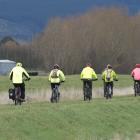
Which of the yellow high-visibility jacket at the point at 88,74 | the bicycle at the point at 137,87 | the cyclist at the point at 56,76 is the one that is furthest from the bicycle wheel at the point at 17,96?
the bicycle at the point at 137,87

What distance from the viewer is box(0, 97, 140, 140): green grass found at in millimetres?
20125

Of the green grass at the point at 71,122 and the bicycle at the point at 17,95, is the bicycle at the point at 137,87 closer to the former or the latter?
the green grass at the point at 71,122

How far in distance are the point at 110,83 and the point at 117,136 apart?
1264 cm

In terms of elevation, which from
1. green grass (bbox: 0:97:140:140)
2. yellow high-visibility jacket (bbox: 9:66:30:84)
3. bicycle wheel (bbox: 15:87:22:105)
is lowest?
green grass (bbox: 0:97:140:140)

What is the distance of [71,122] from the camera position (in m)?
23.1

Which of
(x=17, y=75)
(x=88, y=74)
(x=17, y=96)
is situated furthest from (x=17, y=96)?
(x=88, y=74)

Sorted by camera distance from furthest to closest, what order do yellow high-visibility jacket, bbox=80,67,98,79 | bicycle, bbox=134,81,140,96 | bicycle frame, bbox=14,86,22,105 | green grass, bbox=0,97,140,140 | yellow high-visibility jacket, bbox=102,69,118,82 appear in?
1. bicycle, bbox=134,81,140,96
2. yellow high-visibility jacket, bbox=102,69,118,82
3. yellow high-visibility jacket, bbox=80,67,98,79
4. bicycle frame, bbox=14,86,22,105
5. green grass, bbox=0,97,140,140

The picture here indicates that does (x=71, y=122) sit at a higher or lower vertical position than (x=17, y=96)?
lower

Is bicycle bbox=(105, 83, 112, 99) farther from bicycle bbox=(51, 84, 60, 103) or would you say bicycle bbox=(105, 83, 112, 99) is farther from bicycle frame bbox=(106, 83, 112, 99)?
bicycle bbox=(51, 84, 60, 103)

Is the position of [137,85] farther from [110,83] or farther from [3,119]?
[3,119]

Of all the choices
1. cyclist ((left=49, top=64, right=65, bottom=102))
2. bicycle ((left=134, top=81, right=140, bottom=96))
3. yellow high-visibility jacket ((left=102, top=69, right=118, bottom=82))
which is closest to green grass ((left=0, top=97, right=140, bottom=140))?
cyclist ((left=49, top=64, right=65, bottom=102))

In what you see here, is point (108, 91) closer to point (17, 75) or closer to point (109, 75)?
point (109, 75)

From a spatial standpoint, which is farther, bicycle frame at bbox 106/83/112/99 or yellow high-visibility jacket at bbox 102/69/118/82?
bicycle frame at bbox 106/83/112/99

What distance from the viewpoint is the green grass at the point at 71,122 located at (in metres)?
20.1
